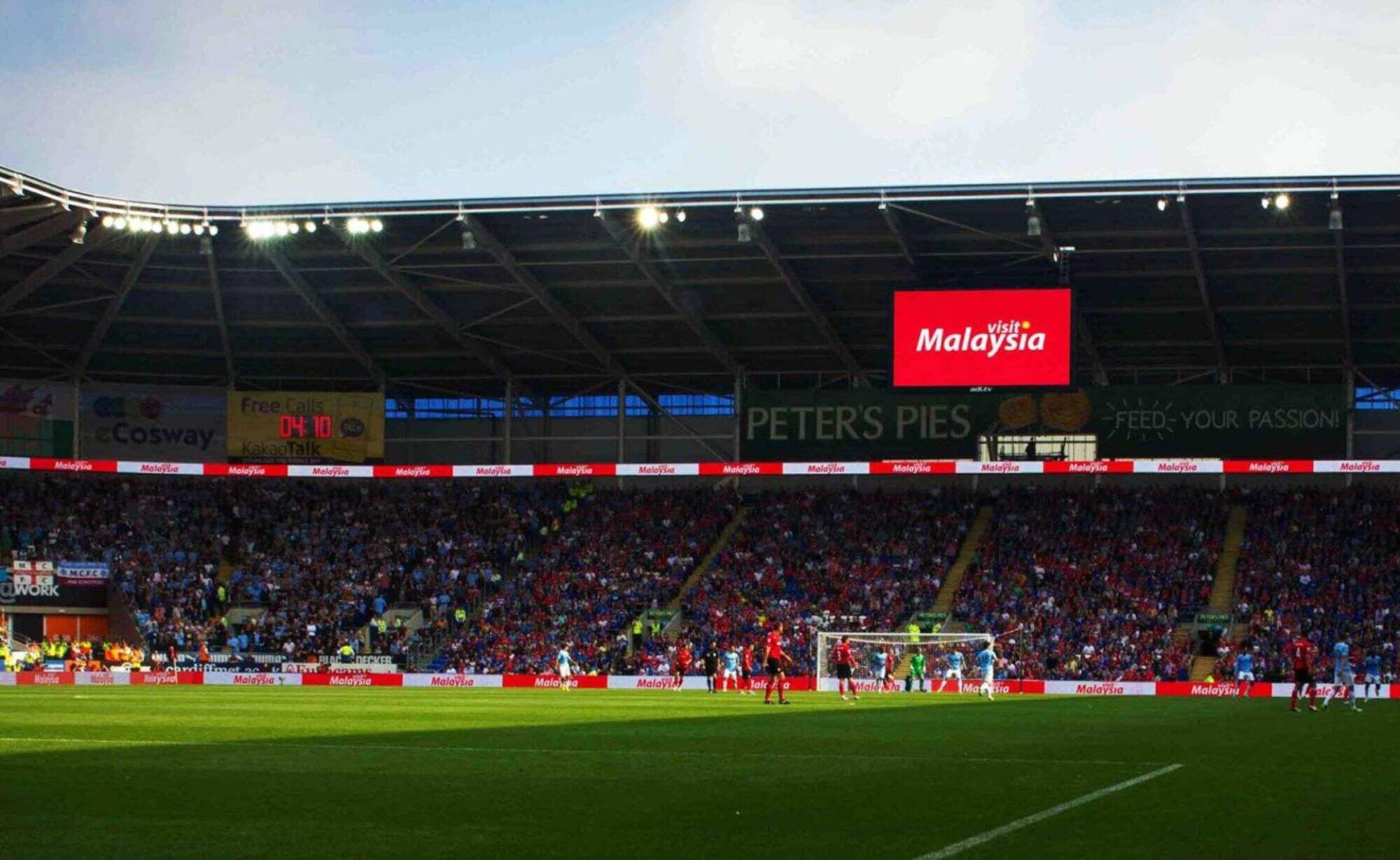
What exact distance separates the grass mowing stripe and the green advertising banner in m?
39.0

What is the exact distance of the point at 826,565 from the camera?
214 feet

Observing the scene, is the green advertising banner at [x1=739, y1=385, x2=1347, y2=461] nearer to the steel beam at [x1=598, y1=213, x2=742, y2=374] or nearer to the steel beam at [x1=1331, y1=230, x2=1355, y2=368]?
the steel beam at [x1=1331, y1=230, x2=1355, y2=368]

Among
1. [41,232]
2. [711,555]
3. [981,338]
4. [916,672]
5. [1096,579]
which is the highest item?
[41,232]

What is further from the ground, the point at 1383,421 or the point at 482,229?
the point at 482,229

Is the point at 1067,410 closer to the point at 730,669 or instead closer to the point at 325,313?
the point at 730,669

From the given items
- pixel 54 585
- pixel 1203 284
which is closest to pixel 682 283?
pixel 1203 284

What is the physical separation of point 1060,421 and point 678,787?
47456 millimetres

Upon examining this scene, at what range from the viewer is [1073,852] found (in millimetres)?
11359

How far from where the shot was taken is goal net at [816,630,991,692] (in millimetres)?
55594

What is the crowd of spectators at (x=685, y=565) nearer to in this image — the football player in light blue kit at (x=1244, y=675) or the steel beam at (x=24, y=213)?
the football player in light blue kit at (x=1244, y=675)

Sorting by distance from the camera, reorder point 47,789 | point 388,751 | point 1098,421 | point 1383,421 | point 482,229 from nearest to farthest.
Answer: point 47,789, point 388,751, point 482,229, point 1098,421, point 1383,421

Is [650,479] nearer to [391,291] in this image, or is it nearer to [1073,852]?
[391,291]

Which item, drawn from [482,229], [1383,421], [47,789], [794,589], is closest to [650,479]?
[794,589]

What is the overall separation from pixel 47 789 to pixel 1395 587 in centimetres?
5176
